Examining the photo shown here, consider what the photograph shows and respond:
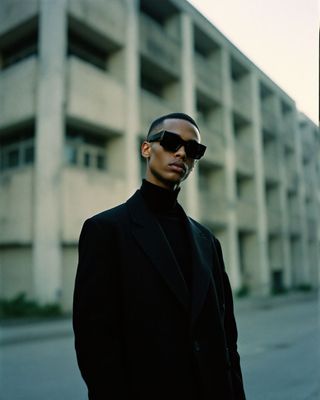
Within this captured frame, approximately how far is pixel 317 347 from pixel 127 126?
35.5 feet

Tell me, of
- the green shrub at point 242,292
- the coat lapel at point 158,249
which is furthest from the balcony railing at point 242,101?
the coat lapel at point 158,249

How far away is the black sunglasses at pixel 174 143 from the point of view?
6.36ft

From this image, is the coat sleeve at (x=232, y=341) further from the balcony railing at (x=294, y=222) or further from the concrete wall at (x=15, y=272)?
the balcony railing at (x=294, y=222)

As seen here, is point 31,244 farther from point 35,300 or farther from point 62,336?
point 62,336

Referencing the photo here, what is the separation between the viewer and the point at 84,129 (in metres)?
15.5

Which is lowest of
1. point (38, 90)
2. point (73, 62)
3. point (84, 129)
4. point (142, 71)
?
point (84, 129)

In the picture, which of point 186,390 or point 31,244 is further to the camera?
point 31,244

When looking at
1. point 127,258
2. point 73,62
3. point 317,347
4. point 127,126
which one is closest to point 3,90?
point 73,62

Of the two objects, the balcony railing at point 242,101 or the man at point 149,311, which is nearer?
the man at point 149,311

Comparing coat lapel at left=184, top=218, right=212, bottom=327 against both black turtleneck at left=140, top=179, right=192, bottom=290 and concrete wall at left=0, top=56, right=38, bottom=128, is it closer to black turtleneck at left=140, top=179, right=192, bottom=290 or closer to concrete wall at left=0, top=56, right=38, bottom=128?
black turtleneck at left=140, top=179, right=192, bottom=290

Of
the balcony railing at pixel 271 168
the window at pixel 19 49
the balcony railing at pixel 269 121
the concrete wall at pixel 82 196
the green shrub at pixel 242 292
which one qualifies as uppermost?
the balcony railing at pixel 269 121

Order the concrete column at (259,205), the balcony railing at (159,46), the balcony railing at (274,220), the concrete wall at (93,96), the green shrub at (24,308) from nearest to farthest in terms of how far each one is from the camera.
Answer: the green shrub at (24,308) < the concrete wall at (93,96) < the balcony railing at (159,46) < the concrete column at (259,205) < the balcony railing at (274,220)

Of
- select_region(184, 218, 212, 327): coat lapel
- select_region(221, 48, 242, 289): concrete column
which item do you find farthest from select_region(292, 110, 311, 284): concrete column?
select_region(184, 218, 212, 327): coat lapel

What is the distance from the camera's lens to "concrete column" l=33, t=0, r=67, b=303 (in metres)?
13.1
